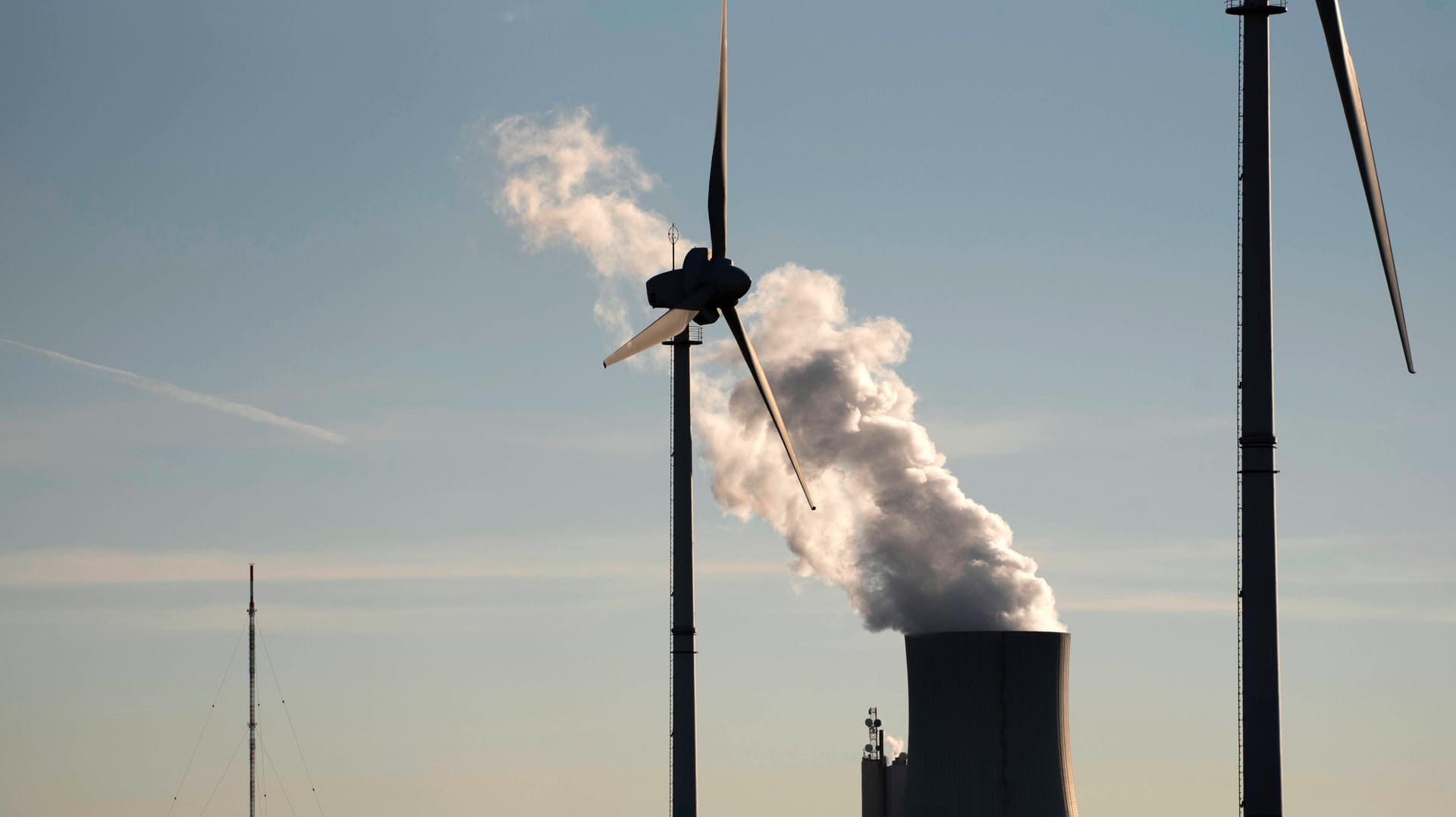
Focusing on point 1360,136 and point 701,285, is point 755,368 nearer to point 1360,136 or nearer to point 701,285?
point 701,285

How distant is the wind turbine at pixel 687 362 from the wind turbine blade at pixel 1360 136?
2056 cm

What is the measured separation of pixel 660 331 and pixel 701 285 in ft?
6.27

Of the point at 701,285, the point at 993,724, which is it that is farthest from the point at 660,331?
the point at 993,724

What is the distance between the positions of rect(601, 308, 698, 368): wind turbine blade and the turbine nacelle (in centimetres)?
27

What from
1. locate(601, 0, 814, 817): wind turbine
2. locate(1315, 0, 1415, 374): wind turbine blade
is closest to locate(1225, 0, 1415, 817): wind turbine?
locate(1315, 0, 1415, 374): wind turbine blade

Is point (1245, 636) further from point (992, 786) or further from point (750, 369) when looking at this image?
point (992, 786)

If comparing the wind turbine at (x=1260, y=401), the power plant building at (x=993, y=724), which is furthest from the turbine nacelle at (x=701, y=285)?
the wind turbine at (x=1260, y=401)

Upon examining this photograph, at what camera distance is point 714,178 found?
5459 cm

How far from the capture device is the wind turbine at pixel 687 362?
54.5m

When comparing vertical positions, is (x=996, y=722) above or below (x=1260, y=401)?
below

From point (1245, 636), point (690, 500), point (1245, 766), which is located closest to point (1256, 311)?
point (1245, 636)

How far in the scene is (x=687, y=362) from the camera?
59.7 m

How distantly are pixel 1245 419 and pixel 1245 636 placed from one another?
4.51 m

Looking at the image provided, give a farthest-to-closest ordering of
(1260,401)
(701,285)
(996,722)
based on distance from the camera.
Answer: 1. (996,722)
2. (701,285)
3. (1260,401)
